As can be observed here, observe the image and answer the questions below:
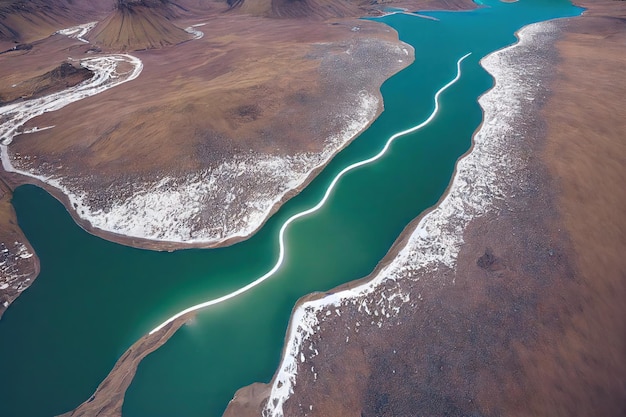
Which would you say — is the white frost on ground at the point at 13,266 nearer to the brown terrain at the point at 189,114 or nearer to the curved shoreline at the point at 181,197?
the brown terrain at the point at 189,114

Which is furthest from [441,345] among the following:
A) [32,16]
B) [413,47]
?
[32,16]

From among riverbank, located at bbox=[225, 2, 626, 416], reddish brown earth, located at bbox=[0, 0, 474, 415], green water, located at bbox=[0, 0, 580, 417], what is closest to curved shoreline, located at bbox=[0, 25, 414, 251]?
reddish brown earth, located at bbox=[0, 0, 474, 415]

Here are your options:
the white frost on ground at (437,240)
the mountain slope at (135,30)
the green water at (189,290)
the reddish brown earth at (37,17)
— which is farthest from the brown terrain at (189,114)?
the white frost on ground at (437,240)

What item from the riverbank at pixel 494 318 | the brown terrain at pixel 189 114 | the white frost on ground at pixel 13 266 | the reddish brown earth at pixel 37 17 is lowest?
the riverbank at pixel 494 318

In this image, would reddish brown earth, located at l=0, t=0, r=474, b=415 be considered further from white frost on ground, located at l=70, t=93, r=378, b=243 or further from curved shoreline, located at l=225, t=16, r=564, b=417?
curved shoreline, located at l=225, t=16, r=564, b=417

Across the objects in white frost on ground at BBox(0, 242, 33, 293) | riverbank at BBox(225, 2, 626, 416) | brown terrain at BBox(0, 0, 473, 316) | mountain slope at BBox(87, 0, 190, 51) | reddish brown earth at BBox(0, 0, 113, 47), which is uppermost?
reddish brown earth at BBox(0, 0, 113, 47)

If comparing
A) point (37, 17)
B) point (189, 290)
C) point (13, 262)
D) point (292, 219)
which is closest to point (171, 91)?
point (13, 262)
